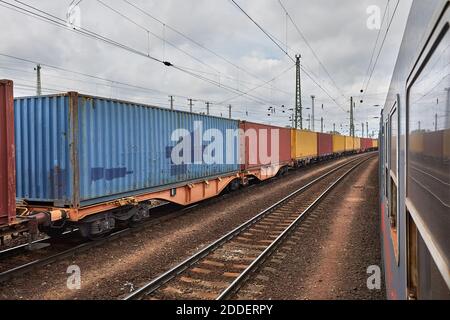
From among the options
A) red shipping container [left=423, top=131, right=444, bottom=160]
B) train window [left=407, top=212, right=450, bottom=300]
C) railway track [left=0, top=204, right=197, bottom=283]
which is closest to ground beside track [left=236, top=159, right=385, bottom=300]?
train window [left=407, top=212, right=450, bottom=300]

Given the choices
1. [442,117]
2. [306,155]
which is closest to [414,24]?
[442,117]

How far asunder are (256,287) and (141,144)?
5343mm

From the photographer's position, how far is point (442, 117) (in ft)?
4.21

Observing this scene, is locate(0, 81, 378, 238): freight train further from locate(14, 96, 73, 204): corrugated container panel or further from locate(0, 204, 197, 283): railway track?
locate(0, 204, 197, 283): railway track

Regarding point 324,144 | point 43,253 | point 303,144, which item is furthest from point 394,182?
point 324,144

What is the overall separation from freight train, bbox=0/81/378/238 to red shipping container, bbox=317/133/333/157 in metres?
25.5

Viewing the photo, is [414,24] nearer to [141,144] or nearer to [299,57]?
[141,144]

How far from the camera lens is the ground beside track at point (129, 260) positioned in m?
5.95

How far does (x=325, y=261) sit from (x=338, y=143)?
41094 millimetres

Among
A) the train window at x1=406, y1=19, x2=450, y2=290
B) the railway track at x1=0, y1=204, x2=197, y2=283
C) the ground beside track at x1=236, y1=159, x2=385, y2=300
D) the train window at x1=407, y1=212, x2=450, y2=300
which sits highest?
the train window at x1=406, y1=19, x2=450, y2=290

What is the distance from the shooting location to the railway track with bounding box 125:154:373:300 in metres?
5.81

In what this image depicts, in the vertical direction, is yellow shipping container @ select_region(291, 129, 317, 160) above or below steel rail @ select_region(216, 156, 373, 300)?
above

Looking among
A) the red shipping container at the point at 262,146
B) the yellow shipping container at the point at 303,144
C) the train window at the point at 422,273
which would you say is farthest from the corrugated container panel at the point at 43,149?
the yellow shipping container at the point at 303,144
